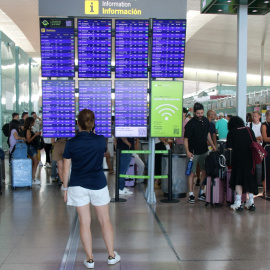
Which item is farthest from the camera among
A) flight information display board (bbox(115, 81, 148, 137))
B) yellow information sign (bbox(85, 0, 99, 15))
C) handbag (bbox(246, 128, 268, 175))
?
flight information display board (bbox(115, 81, 148, 137))

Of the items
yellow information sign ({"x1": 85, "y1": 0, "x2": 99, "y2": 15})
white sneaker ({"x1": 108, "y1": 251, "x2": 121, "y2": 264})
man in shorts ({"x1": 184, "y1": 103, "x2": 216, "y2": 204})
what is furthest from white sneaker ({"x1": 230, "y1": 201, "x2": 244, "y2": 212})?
yellow information sign ({"x1": 85, "y1": 0, "x2": 99, "y2": 15})

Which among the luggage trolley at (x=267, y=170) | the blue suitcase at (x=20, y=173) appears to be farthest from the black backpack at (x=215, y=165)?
the blue suitcase at (x=20, y=173)

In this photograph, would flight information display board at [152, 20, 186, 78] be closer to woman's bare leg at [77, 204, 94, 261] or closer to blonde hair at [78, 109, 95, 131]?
blonde hair at [78, 109, 95, 131]

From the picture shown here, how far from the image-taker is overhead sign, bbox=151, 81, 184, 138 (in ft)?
22.9

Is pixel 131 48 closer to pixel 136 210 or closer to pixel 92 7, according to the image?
pixel 92 7

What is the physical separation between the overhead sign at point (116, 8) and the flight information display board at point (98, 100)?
1.17 metres

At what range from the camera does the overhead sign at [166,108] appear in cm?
698

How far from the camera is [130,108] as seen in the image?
7.05 metres

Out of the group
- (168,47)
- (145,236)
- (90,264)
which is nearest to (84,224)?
(90,264)

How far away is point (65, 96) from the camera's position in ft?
22.8

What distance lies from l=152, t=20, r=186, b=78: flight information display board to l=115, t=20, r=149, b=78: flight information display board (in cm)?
17

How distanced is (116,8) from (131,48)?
2.33 ft

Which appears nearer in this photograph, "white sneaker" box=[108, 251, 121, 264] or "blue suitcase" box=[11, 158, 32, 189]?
"white sneaker" box=[108, 251, 121, 264]

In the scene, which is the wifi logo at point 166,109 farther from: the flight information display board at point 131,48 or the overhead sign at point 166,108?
the flight information display board at point 131,48
